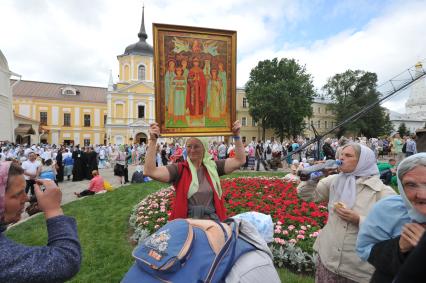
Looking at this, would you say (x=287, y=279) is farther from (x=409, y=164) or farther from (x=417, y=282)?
(x=417, y=282)

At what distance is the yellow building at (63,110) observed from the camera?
60.5 meters

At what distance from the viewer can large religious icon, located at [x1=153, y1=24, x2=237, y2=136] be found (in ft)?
10.2

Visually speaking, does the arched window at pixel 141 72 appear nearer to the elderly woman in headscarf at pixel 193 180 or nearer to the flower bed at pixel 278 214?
the flower bed at pixel 278 214

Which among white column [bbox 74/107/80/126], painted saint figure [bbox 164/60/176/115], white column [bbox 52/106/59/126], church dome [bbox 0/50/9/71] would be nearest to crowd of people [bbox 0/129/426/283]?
painted saint figure [bbox 164/60/176/115]

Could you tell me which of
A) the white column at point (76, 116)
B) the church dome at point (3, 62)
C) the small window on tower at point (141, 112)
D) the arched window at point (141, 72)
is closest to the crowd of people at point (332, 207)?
the church dome at point (3, 62)

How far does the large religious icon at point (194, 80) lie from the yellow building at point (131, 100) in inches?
2028

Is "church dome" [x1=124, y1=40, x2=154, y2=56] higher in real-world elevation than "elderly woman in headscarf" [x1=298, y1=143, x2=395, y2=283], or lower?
higher

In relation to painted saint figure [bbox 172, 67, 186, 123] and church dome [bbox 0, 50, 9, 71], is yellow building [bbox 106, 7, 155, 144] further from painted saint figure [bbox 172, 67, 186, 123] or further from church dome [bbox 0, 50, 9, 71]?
painted saint figure [bbox 172, 67, 186, 123]

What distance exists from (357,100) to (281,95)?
16.2 meters

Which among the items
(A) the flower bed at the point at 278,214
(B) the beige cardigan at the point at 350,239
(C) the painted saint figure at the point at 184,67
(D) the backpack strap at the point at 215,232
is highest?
(C) the painted saint figure at the point at 184,67

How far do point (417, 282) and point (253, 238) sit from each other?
765 millimetres

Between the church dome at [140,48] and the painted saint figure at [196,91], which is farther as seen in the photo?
the church dome at [140,48]

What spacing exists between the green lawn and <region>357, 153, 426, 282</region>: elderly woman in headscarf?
2748 millimetres

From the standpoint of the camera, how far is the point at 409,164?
5.71ft
